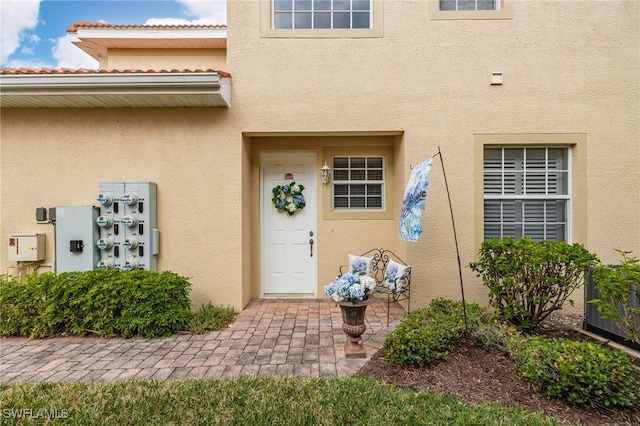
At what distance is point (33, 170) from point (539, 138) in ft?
27.2

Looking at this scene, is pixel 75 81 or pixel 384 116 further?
pixel 384 116

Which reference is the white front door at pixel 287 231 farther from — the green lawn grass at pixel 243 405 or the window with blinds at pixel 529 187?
the window with blinds at pixel 529 187

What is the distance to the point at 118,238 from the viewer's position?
490 centimetres

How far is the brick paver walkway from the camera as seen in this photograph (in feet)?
10.7

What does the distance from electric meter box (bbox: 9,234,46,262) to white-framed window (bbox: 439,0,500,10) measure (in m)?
7.67

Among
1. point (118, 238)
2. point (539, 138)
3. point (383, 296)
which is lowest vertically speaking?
point (383, 296)

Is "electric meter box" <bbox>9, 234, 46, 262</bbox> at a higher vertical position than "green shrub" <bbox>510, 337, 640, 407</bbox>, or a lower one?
higher

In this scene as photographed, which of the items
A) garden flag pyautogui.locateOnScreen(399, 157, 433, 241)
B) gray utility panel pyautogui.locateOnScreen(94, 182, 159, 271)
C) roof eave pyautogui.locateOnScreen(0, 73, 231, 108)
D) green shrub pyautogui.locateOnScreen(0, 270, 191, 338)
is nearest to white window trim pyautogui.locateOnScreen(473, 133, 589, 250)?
garden flag pyautogui.locateOnScreen(399, 157, 433, 241)

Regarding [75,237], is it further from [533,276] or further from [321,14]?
[533,276]

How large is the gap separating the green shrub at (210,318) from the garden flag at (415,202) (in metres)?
2.93

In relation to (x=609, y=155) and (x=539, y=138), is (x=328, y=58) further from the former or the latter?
(x=609, y=155)

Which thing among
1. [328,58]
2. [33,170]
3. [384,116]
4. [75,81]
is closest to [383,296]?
[384,116]

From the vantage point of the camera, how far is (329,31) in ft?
16.5

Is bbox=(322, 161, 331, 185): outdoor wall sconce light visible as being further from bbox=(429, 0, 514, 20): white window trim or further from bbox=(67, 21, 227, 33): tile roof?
bbox=(67, 21, 227, 33): tile roof
